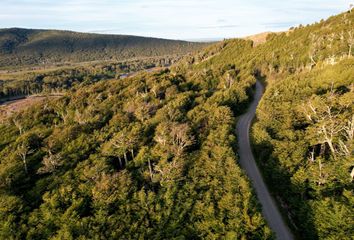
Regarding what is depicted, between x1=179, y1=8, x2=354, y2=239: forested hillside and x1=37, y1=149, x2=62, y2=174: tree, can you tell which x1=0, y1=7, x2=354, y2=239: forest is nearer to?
x1=179, y1=8, x2=354, y2=239: forested hillside

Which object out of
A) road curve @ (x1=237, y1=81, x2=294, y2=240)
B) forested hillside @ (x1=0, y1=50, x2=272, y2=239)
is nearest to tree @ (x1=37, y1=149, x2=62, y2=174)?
forested hillside @ (x1=0, y1=50, x2=272, y2=239)

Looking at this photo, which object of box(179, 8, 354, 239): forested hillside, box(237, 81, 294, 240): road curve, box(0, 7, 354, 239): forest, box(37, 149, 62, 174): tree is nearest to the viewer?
box(0, 7, 354, 239): forest

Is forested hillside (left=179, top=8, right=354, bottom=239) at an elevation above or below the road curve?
above

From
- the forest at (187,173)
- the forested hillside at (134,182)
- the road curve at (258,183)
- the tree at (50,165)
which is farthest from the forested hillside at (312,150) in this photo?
the tree at (50,165)

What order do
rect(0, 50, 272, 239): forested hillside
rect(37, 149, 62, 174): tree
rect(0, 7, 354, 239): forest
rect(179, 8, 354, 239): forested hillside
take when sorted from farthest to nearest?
1. rect(37, 149, 62, 174): tree
2. rect(179, 8, 354, 239): forested hillside
3. rect(0, 7, 354, 239): forest
4. rect(0, 50, 272, 239): forested hillside

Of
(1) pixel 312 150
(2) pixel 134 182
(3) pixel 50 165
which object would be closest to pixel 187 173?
(2) pixel 134 182

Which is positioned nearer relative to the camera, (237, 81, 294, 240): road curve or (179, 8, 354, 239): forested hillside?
(179, 8, 354, 239): forested hillside

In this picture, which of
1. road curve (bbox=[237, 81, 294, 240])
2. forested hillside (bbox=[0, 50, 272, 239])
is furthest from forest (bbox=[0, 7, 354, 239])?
road curve (bbox=[237, 81, 294, 240])
